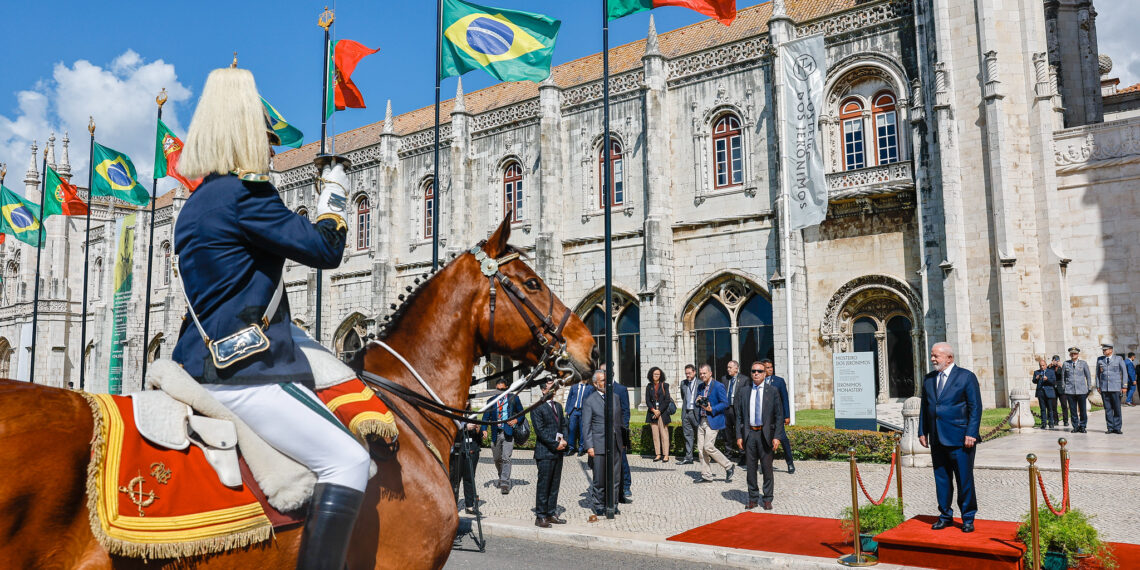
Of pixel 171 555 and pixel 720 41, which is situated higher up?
pixel 720 41

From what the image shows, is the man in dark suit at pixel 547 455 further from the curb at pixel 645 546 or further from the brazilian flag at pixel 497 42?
the brazilian flag at pixel 497 42

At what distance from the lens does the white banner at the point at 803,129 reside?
21266mm

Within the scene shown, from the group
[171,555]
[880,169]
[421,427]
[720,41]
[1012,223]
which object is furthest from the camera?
[720,41]

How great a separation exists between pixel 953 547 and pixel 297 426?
238 inches

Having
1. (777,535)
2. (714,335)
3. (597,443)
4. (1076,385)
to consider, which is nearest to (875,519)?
(777,535)

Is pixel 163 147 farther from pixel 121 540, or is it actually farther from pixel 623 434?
pixel 121 540

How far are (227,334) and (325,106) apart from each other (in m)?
12.5

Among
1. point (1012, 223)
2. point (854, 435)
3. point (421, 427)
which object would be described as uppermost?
point (1012, 223)

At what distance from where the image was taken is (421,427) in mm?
3371

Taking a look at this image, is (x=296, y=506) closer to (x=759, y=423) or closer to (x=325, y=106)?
(x=759, y=423)

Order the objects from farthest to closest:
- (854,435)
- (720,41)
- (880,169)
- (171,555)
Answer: (720,41) < (880,169) < (854,435) < (171,555)

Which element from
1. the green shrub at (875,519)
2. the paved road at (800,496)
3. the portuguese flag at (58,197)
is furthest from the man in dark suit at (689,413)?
the portuguese flag at (58,197)

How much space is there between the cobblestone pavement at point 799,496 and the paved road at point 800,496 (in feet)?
0.04

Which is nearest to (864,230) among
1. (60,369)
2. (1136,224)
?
(1136,224)
